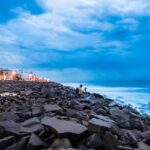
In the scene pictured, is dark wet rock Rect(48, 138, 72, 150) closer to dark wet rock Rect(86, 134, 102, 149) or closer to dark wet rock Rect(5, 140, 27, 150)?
dark wet rock Rect(86, 134, 102, 149)

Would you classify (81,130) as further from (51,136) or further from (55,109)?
(55,109)

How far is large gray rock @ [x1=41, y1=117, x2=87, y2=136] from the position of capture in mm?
7020

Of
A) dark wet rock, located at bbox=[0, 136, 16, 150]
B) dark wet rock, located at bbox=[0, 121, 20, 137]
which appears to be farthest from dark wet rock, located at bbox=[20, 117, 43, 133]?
dark wet rock, located at bbox=[0, 136, 16, 150]

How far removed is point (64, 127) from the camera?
23.9 feet

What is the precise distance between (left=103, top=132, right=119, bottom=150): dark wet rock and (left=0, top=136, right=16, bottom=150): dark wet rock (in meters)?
1.64

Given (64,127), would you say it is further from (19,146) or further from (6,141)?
(6,141)

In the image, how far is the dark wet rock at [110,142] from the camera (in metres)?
6.72

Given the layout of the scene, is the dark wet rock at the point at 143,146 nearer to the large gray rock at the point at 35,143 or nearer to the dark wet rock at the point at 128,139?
the dark wet rock at the point at 128,139

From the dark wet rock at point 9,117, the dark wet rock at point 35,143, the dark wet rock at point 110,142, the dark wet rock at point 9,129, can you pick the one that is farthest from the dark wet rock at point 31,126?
the dark wet rock at point 110,142

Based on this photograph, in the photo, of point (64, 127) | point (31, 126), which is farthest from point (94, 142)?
point (31, 126)

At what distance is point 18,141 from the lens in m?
7.18

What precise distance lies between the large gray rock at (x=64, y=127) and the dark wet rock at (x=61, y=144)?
0.16 m

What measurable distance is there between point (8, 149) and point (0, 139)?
1.73 ft

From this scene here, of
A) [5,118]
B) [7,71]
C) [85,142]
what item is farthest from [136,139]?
[7,71]
